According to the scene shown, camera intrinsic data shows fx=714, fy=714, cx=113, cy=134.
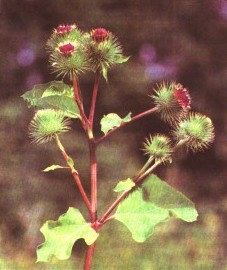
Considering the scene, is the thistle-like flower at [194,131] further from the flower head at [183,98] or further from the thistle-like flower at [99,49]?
the thistle-like flower at [99,49]

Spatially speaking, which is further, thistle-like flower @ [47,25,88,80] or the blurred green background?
the blurred green background

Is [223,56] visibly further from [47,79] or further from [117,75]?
[47,79]

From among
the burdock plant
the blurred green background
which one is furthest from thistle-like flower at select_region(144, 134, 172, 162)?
the blurred green background

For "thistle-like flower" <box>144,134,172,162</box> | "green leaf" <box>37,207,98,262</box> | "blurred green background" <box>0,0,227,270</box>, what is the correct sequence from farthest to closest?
"blurred green background" <box>0,0,227,270</box>, "thistle-like flower" <box>144,134,172,162</box>, "green leaf" <box>37,207,98,262</box>

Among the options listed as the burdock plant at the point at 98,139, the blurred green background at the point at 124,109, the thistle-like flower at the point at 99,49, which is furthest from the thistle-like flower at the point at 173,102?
the blurred green background at the point at 124,109

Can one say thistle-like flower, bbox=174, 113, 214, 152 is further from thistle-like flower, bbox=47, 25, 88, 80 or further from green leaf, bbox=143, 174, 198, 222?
thistle-like flower, bbox=47, 25, 88, 80

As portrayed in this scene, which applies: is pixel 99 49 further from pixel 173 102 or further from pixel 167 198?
pixel 167 198

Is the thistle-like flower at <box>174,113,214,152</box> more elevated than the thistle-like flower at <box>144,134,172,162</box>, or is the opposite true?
the thistle-like flower at <box>174,113,214,152</box>

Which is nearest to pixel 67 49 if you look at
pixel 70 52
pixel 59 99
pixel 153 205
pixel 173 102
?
pixel 70 52
